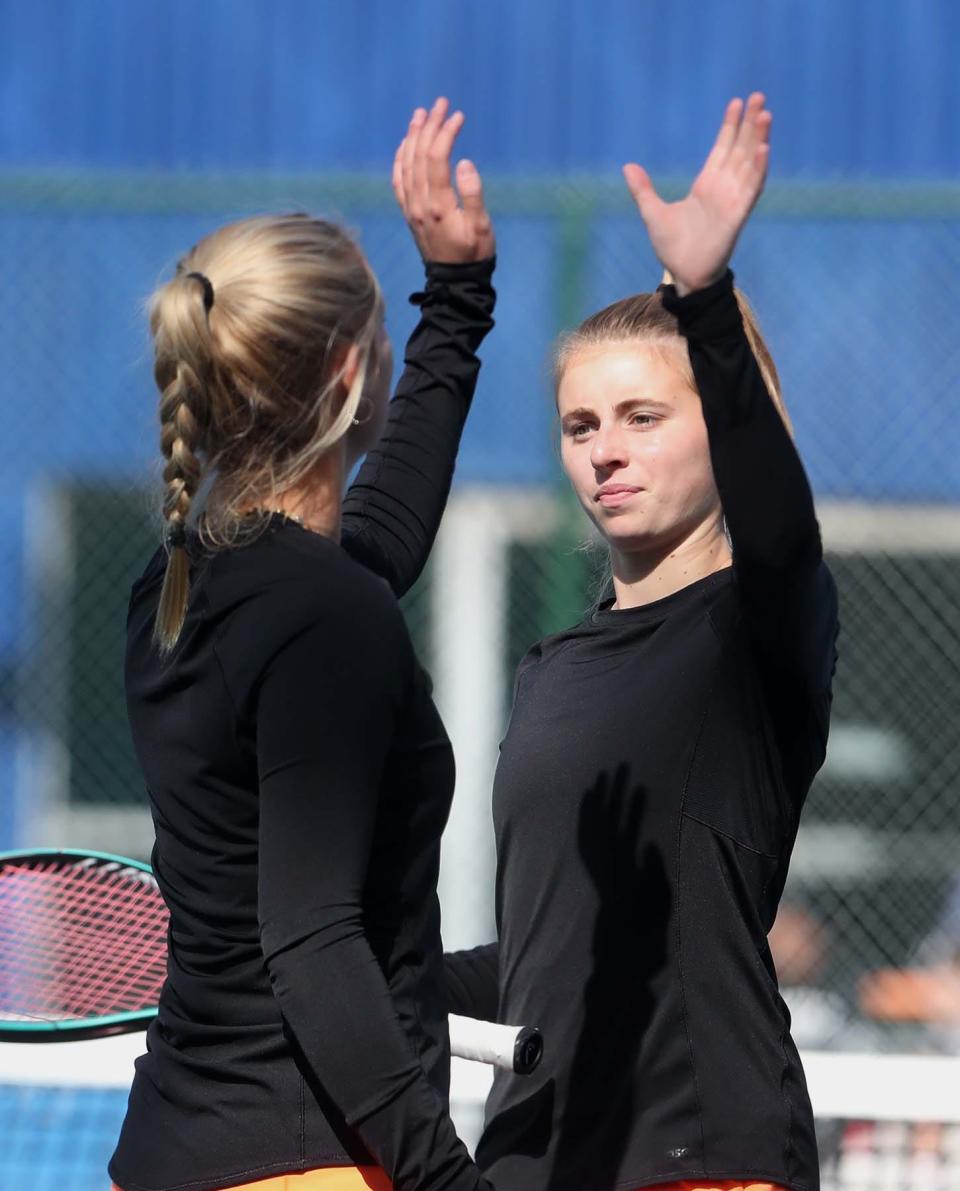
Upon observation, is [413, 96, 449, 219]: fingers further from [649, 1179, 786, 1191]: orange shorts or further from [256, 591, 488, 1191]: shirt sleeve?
[649, 1179, 786, 1191]: orange shorts

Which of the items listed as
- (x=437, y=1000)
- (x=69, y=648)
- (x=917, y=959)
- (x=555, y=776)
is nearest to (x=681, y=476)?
(x=555, y=776)

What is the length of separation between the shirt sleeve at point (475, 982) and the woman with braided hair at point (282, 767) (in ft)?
1.47

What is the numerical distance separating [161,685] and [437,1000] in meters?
0.38

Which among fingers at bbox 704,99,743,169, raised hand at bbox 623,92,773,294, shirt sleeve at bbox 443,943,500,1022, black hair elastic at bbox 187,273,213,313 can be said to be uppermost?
fingers at bbox 704,99,743,169

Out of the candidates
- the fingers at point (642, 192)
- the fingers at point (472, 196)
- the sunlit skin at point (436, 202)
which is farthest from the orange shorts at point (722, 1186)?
the fingers at point (472, 196)

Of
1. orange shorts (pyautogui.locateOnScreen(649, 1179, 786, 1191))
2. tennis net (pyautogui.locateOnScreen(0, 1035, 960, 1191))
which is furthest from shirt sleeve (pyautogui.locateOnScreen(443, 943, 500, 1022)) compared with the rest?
tennis net (pyautogui.locateOnScreen(0, 1035, 960, 1191))

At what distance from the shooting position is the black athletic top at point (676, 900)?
5.98 feet

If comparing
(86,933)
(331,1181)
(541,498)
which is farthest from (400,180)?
(541,498)

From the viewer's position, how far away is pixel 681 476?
200cm

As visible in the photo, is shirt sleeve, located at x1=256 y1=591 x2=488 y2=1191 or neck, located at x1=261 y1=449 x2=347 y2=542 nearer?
shirt sleeve, located at x1=256 y1=591 x2=488 y2=1191

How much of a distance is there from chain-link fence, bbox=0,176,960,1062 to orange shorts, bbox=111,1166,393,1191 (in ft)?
11.4

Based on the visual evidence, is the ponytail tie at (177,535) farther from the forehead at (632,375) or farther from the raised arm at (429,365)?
the forehead at (632,375)

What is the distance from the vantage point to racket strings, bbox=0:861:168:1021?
8.01 ft

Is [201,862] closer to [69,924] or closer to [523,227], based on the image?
[69,924]
